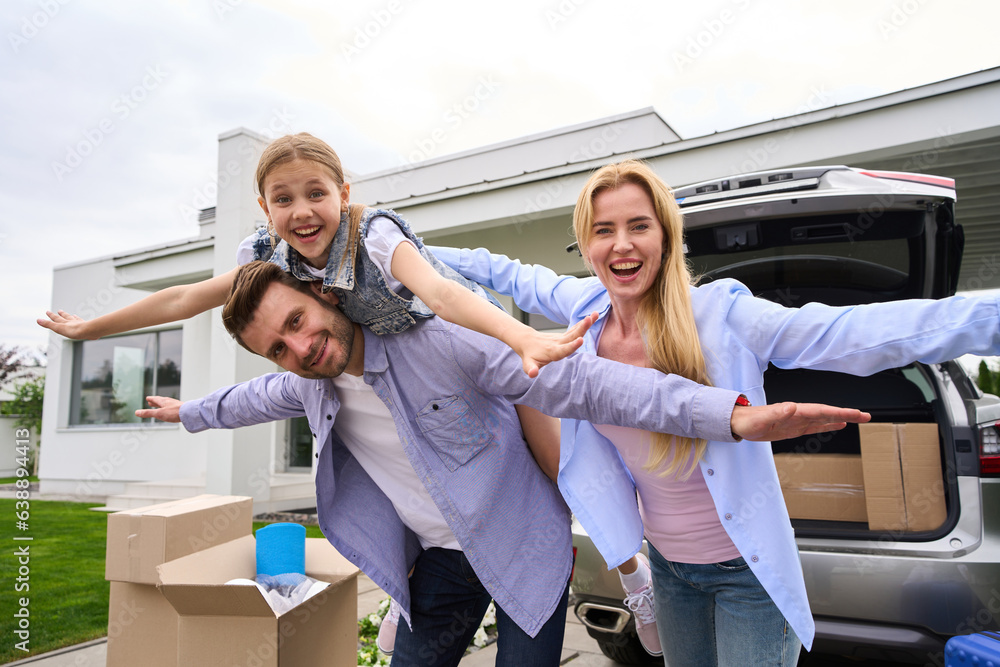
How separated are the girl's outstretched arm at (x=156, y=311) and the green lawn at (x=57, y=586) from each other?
2426 millimetres

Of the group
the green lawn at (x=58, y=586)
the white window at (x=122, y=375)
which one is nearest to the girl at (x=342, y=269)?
the green lawn at (x=58, y=586)

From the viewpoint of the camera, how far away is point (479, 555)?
5.20 feet

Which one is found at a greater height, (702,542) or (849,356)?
(849,356)

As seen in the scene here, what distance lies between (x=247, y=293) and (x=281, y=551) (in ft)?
3.75

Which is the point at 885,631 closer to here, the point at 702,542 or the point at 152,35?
the point at 702,542

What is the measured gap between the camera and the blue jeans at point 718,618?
4.78 ft

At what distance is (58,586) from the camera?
16.4 ft

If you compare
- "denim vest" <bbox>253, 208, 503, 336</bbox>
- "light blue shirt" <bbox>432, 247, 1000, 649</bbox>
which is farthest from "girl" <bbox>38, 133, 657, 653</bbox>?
"light blue shirt" <bbox>432, 247, 1000, 649</bbox>

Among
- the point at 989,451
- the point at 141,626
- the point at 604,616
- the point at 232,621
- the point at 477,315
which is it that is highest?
the point at 477,315

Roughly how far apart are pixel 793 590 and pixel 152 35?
6171 mm

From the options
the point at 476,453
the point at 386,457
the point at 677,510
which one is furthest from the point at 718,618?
the point at 386,457

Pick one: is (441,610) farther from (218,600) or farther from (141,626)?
(141,626)

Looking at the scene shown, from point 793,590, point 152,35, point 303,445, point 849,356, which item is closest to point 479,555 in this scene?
point 793,590

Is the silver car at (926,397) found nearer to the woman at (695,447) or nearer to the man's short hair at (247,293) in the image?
the woman at (695,447)
